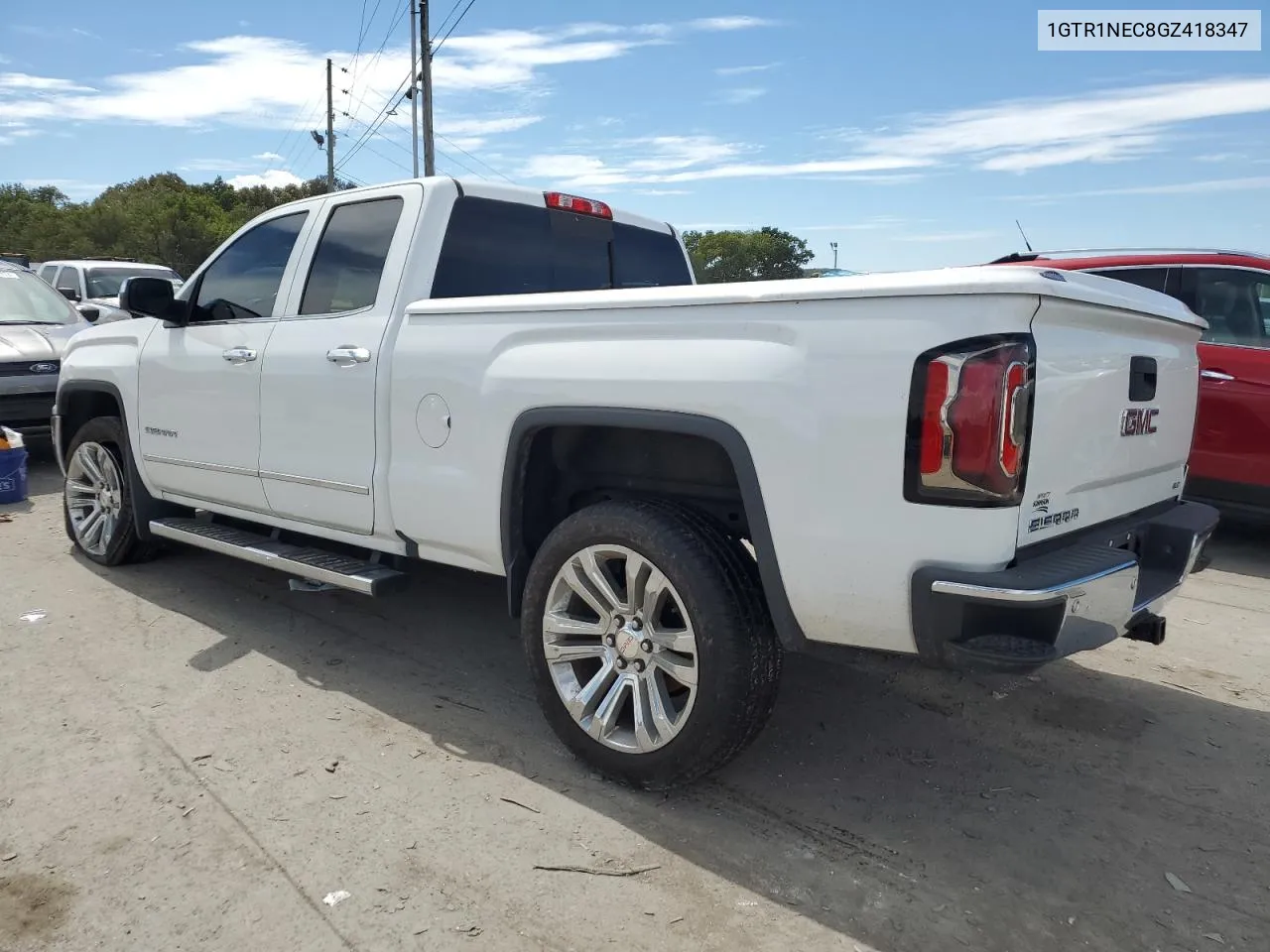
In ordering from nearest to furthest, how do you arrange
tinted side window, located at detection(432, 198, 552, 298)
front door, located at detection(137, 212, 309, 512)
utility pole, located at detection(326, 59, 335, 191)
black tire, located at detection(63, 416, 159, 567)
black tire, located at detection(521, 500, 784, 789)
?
black tire, located at detection(521, 500, 784, 789) → tinted side window, located at detection(432, 198, 552, 298) → front door, located at detection(137, 212, 309, 512) → black tire, located at detection(63, 416, 159, 567) → utility pole, located at detection(326, 59, 335, 191)

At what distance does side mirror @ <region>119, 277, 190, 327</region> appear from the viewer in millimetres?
4453

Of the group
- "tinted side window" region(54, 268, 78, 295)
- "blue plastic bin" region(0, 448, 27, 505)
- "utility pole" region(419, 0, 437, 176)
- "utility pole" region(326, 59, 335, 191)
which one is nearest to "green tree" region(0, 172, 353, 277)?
"utility pole" region(326, 59, 335, 191)

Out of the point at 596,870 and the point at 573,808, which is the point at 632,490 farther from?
the point at 596,870

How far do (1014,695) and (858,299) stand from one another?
2159mm

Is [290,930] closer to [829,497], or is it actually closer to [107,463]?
[829,497]

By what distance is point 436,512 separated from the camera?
11.2ft

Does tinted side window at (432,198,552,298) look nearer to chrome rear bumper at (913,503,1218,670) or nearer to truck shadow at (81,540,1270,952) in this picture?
truck shadow at (81,540,1270,952)

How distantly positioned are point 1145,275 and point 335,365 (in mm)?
5070

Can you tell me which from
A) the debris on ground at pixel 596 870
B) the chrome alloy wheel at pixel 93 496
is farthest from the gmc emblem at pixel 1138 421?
the chrome alloy wheel at pixel 93 496

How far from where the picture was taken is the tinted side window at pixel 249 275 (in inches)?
170

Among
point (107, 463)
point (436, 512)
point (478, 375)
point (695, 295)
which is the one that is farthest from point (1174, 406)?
point (107, 463)

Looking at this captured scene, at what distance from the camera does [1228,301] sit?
18.9ft

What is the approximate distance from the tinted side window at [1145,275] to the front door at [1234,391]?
0.66 feet

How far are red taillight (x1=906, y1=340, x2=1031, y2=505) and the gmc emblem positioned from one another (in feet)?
2.23
